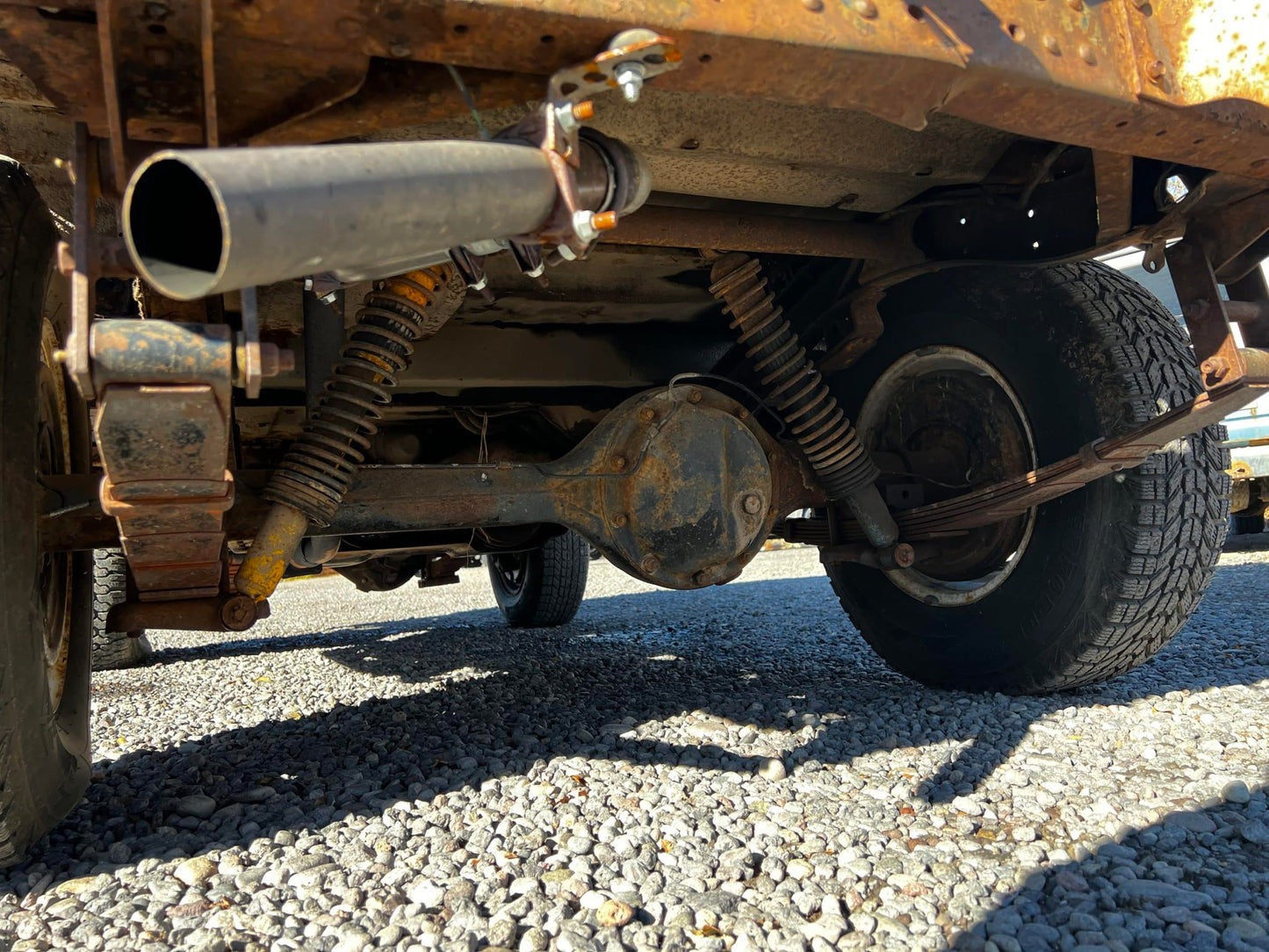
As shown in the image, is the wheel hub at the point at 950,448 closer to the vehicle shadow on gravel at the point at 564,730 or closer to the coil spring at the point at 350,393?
the vehicle shadow on gravel at the point at 564,730

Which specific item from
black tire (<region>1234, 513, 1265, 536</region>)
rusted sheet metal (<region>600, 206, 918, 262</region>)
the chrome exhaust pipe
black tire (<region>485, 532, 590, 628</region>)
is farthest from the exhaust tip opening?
black tire (<region>1234, 513, 1265, 536</region>)

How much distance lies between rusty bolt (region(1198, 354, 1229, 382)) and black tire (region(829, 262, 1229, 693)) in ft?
0.73

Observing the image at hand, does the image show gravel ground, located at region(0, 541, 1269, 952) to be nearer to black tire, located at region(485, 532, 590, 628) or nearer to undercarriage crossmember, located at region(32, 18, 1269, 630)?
undercarriage crossmember, located at region(32, 18, 1269, 630)

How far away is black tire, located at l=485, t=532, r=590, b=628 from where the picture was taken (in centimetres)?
534

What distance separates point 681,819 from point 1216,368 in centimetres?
153

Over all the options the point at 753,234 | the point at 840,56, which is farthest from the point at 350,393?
the point at 840,56

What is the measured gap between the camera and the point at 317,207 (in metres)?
0.95

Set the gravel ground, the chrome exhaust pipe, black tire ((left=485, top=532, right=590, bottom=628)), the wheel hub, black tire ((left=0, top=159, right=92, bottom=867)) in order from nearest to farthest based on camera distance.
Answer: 1. the chrome exhaust pipe
2. the gravel ground
3. black tire ((left=0, top=159, right=92, bottom=867))
4. the wheel hub
5. black tire ((left=485, top=532, right=590, bottom=628))

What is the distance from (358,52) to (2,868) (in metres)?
1.49

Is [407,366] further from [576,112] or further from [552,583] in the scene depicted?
[552,583]

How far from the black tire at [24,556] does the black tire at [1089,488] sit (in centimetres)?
218

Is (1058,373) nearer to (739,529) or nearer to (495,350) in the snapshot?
(739,529)

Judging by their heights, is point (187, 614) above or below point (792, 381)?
below

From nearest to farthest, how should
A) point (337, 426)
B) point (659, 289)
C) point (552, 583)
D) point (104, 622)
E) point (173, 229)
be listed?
1. point (173, 229)
2. point (337, 426)
3. point (659, 289)
4. point (104, 622)
5. point (552, 583)
